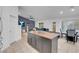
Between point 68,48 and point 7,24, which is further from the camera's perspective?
point 68,48

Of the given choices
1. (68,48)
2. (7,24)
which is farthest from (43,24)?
(7,24)

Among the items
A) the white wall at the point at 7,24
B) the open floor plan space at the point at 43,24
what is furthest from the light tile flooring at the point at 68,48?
the white wall at the point at 7,24

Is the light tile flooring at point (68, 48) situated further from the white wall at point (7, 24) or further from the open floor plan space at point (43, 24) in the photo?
the white wall at point (7, 24)

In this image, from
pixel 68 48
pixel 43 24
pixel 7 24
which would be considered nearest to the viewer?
pixel 7 24

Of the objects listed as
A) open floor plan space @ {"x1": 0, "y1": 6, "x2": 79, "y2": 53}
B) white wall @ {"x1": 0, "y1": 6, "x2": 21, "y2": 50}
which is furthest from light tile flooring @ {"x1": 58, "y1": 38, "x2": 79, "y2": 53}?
white wall @ {"x1": 0, "y1": 6, "x2": 21, "y2": 50}

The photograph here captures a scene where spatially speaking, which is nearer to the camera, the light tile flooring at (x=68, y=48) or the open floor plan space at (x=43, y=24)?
the light tile flooring at (x=68, y=48)

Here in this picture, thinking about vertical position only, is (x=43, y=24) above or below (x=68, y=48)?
above

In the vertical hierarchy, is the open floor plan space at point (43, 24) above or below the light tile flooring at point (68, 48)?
above

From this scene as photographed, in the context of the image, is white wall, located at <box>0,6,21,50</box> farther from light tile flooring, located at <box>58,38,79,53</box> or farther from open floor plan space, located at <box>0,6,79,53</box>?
light tile flooring, located at <box>58,38,79,53</box>

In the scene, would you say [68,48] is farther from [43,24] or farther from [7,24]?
[43,24]

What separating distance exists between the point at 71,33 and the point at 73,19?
13.3 ft
